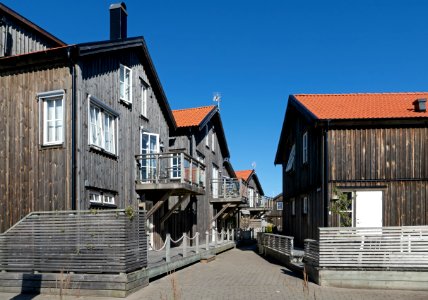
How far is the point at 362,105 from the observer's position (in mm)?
19250

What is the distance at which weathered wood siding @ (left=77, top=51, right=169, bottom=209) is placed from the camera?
14.0 metres

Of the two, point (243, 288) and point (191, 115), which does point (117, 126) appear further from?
point (191, 115)

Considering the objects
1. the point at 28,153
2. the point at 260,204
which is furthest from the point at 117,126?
the point at 260,204

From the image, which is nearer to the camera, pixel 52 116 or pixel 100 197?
pixel 52 116

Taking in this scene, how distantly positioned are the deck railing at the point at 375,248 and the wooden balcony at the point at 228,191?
1549 centimetres

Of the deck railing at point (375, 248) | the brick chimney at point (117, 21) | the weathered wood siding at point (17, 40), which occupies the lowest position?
the deck railing at point (375, 248)

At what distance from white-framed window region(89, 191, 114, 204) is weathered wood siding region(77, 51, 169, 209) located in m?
0.20

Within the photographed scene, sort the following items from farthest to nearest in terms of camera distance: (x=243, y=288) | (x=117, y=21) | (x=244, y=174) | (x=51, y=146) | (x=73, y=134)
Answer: (x=244, y=174) < (x=117, y=21) < (x=51, y=146) < (x=73, y=134) < (x=243, y=288)

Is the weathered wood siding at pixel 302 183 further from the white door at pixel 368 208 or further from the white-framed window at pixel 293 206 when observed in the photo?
the white door at pixel 368 208

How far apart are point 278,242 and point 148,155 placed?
22.4 feet

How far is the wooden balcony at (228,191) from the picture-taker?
94.5 feet

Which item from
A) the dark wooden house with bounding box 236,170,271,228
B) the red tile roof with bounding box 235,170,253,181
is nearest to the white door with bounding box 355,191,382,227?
the dark wooden house with bounding box 236,170,271,228

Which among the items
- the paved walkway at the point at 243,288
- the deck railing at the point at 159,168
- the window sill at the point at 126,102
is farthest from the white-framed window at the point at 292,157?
the window sill at the point at 126,102

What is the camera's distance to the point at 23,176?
14.3m
